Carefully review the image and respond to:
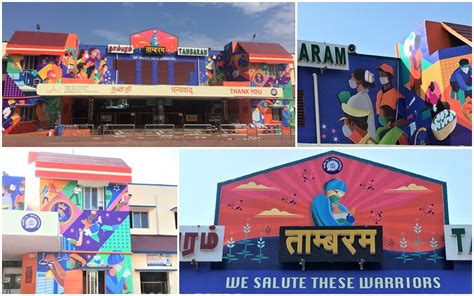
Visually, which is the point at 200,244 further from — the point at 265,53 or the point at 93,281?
the point at 265,53

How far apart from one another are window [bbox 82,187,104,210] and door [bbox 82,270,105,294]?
1.70 meters

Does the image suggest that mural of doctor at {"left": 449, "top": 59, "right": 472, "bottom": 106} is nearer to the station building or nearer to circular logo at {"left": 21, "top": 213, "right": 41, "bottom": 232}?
the station building

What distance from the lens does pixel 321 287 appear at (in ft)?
42.4

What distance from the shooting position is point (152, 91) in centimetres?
1991

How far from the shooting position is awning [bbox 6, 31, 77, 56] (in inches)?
798

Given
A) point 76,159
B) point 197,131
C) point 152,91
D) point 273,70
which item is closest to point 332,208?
point 76,159

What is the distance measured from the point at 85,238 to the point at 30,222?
1.96m

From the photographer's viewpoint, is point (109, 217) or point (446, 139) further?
point (446, 139)

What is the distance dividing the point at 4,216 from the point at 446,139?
1211cm

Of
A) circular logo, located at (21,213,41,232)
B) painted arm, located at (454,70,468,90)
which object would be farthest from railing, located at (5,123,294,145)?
painted arm, located at (454,70,468,90)

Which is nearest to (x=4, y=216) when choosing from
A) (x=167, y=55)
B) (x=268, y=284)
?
(x=268, y=284)

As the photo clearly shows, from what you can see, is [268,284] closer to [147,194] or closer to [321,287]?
[321,287]

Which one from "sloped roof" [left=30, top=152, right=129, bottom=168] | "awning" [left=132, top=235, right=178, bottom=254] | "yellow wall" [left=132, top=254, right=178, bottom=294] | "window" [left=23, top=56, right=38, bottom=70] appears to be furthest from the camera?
"window" [left=23, top=56, right=38, bottom=70]

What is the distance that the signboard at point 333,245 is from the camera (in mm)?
13062
